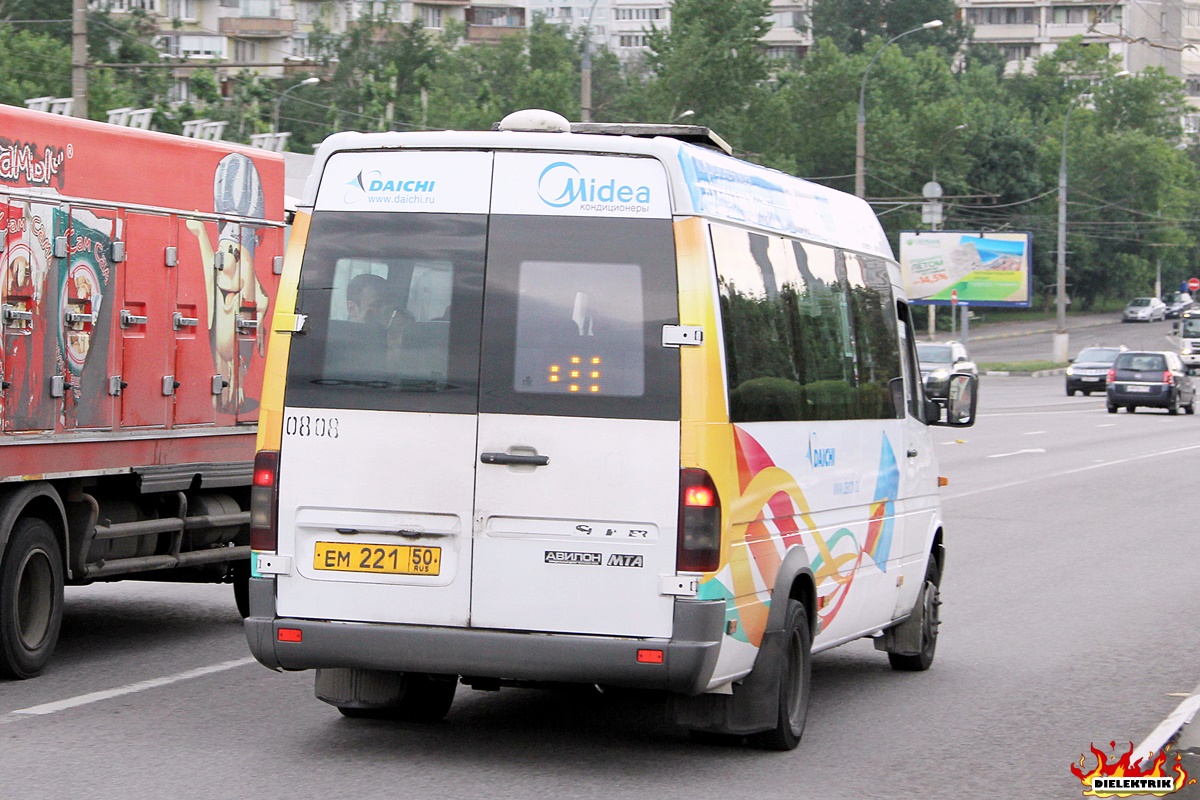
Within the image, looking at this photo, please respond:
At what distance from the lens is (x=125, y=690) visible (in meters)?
8.91

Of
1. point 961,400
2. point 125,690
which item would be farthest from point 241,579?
point 961,400

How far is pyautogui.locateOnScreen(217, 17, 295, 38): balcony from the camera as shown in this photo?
386 feet

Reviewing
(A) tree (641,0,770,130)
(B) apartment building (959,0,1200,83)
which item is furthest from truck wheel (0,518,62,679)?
(B) apartment building (959,0,1200,83)

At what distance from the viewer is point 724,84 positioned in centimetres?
9631

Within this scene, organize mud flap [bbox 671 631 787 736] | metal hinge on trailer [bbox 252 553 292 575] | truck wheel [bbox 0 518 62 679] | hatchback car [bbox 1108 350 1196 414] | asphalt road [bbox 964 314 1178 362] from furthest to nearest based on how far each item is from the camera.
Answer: asphalt road [bbox 964 314 1178 362]
hatchback car [bbox 1108 350 1196 414]
truck wheel [bbox 0 518 62 679]
mud flap [bbox 671 631 787 736]
metal hinge on trailer [bbox 252 553 292 575]

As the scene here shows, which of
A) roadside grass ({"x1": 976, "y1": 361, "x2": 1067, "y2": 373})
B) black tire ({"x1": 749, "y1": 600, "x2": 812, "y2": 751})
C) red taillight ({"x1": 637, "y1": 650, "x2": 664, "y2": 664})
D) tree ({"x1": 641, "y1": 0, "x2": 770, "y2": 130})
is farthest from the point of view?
tree ({"x1": 641, "y1": 0, "x2": 770, "y2": 130})

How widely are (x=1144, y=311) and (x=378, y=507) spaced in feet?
351

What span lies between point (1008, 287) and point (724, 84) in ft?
65.1

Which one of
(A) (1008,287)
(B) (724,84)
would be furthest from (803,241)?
(B) (724,84)

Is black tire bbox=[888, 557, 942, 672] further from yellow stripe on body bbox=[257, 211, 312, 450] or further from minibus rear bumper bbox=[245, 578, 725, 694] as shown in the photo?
yellow stripe on body bbox=[257, 211, 312, 450]

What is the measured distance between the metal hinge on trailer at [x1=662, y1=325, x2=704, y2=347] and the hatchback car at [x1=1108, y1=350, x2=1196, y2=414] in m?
43.7

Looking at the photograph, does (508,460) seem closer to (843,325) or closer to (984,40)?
(843,325)

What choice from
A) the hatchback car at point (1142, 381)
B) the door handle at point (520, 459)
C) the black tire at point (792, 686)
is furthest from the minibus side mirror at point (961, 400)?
the hatchback car at point (1142, 381)

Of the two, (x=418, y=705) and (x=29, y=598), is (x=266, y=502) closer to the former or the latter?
(x=418, y=705)
